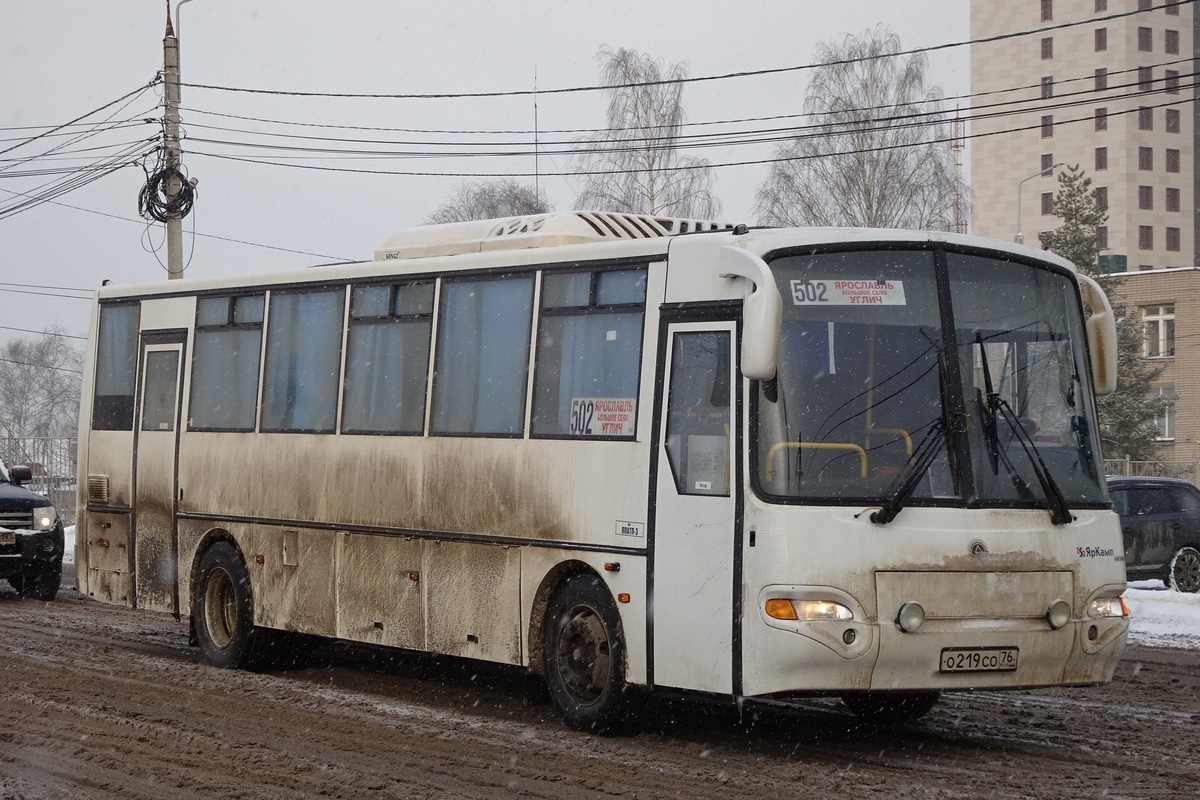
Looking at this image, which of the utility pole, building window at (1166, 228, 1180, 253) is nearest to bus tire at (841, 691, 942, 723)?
the utility pole

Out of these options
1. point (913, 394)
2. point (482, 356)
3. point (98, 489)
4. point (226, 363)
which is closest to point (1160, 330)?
point (98, 489)

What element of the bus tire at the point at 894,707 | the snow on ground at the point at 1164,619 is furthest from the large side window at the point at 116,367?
the snow on ground at the point at 1164,619

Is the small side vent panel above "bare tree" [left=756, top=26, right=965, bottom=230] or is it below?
below

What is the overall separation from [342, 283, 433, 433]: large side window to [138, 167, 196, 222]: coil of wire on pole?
52.2ft

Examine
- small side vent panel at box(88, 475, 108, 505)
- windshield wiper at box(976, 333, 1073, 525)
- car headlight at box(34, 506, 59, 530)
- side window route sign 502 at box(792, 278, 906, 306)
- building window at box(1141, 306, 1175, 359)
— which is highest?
building window at box(1141, 306, 1175, 359)

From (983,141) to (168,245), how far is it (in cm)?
7263

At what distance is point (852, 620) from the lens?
858cm

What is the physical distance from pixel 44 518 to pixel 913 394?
13.4 meters

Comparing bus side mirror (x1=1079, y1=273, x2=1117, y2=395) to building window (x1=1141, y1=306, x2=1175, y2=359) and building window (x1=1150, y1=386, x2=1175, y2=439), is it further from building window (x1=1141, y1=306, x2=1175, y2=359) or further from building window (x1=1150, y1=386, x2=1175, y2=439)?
building window (x1=1141, y1=306, x2=1175, y2=359)

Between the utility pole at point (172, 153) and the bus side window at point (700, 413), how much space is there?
18665 millimetres

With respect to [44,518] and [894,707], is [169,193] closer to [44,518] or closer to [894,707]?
[44,518]

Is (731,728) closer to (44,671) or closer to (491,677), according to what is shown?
(491,677)

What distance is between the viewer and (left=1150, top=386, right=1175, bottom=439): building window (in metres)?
52.3

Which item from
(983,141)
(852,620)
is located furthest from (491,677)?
(983,141)
